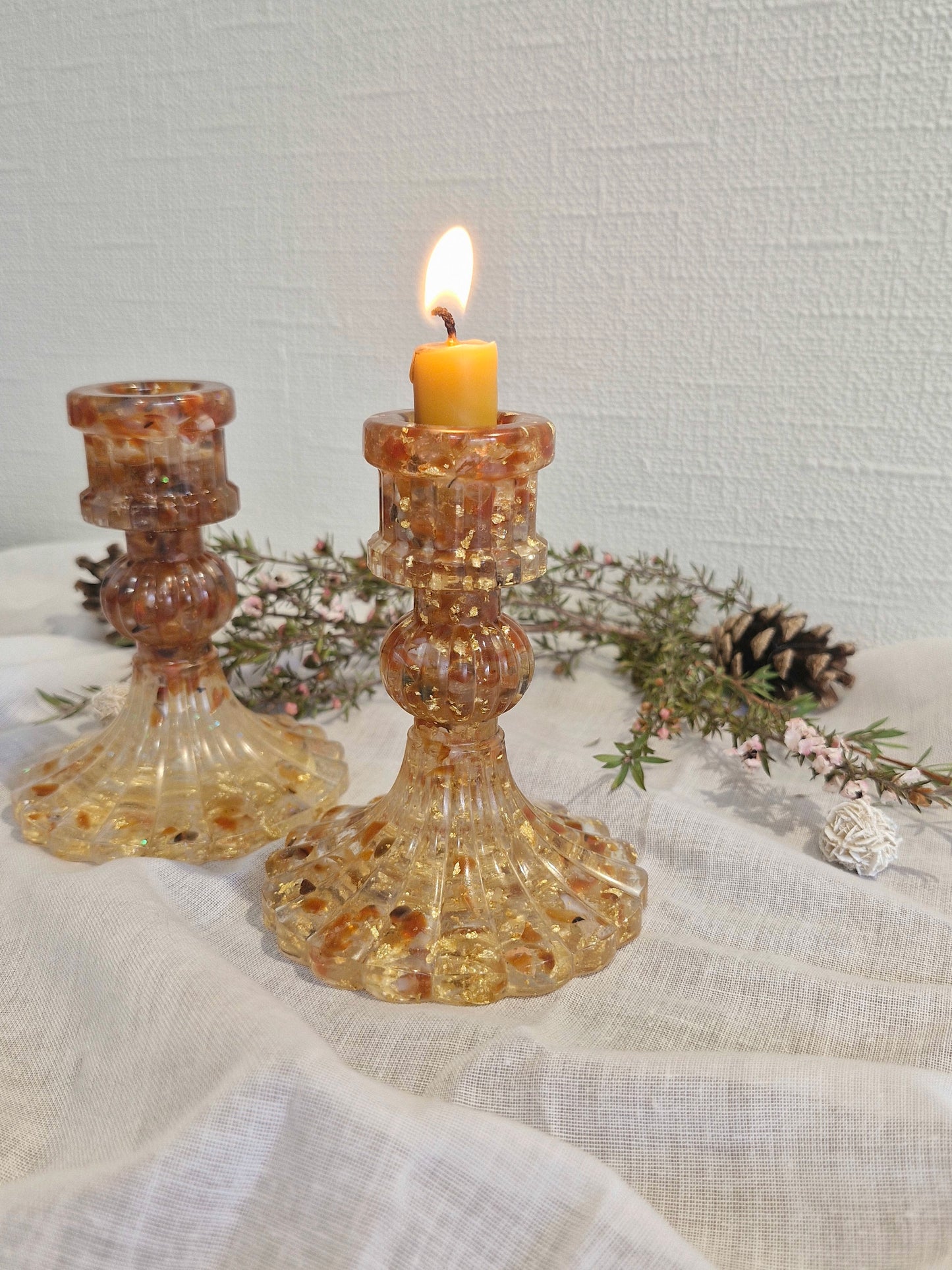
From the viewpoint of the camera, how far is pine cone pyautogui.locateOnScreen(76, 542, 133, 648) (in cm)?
78

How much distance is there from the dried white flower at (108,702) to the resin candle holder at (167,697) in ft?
0.18

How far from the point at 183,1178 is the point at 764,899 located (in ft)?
0.94

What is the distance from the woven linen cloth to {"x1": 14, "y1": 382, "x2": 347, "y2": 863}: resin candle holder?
0.08ft

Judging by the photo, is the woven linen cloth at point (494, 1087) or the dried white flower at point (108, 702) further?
the dried white flower at point (108, 702)

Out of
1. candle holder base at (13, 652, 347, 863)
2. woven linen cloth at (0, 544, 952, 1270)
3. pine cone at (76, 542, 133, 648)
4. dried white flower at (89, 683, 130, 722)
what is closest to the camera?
woven linen cloth at (0, 544, 952, 1270)

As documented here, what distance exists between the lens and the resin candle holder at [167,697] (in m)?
0.50

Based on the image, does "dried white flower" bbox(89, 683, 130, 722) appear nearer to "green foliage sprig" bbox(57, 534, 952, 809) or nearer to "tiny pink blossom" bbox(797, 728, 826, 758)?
"green foliage sprig" bbox(57, 534, 952, 809)

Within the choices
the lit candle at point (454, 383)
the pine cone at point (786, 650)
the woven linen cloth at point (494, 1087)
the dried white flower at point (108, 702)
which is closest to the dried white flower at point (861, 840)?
the woven linen cloth at point (494, 1087)

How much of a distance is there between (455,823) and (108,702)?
0.94ft

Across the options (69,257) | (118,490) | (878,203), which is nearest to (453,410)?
(118,490)

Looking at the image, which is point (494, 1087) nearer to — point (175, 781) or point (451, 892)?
point (451, 892)

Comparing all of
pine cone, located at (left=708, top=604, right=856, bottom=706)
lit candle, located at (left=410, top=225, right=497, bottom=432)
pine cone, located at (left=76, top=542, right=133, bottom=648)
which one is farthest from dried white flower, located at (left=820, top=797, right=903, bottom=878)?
pine cone, located at (left=76, top=542, right=133, bottom=648)

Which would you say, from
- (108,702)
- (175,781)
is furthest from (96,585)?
(175,781)

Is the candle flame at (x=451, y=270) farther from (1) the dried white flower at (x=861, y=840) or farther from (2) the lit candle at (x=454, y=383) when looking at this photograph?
(1) the dried white flower at (x=861, y=840)
